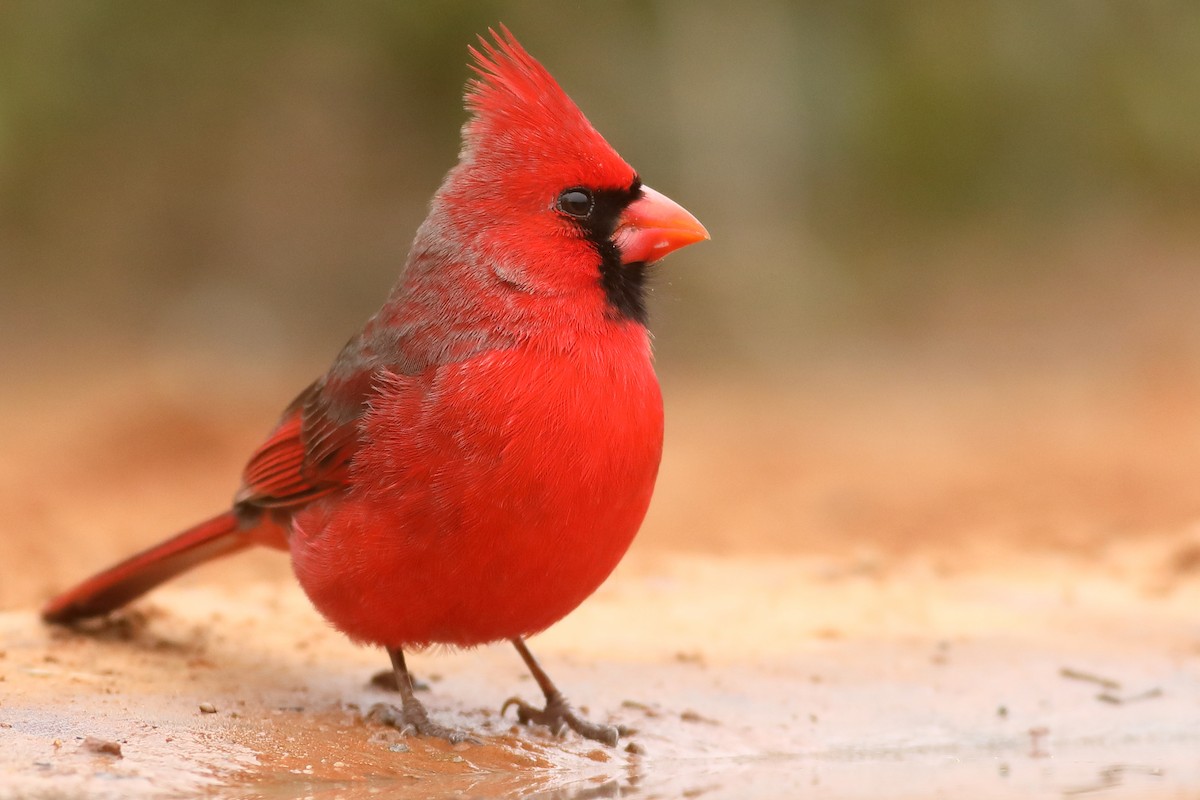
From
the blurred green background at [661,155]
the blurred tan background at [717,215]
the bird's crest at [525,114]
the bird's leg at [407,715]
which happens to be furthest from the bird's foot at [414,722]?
the blurred green background at [661,155]

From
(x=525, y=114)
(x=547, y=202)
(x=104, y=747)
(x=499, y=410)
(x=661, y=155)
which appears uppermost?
(x=661, y=155)

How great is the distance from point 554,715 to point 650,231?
3.48ft

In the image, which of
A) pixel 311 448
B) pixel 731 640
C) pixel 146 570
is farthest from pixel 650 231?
pixel 146 570

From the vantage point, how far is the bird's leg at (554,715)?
3193mm

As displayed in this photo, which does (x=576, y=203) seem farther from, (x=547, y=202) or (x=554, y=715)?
(x=554, y=715)

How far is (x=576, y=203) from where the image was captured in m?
3.13

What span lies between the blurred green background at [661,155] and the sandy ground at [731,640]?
1628 millimetres

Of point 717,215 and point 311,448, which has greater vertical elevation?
point 717,215

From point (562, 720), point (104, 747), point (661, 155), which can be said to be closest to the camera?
point (104, 747)

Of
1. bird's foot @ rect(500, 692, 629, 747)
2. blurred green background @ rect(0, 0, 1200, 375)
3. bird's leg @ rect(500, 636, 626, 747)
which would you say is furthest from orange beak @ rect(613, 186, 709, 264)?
blurred green background @ rect(0, 0, 1200, 375)

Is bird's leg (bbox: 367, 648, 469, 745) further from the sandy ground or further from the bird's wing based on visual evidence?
the bird's wing

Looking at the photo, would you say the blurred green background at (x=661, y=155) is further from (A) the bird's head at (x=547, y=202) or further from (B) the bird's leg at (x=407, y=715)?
(A) the bird's head at (x=547, y=202)

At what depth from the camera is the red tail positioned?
3.61 metres

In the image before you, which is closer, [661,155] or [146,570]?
[146,570]
